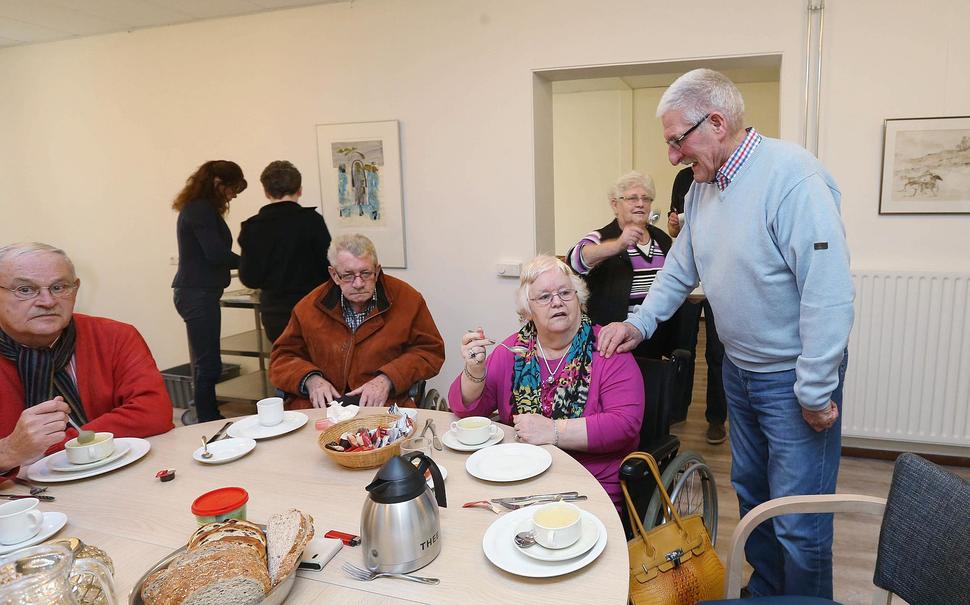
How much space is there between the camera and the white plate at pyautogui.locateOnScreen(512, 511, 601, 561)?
1.09 meters

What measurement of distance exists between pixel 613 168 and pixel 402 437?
6.48 meters

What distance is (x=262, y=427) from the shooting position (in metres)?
1.83

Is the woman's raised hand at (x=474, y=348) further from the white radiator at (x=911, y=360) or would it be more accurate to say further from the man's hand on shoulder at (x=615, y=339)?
the white radiator at (x=911, y=360)

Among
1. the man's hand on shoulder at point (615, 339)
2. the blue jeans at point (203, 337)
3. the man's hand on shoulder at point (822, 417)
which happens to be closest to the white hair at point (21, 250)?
the man's hand on shoulder at point (615, 339)

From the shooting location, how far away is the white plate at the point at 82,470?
153 centimetres

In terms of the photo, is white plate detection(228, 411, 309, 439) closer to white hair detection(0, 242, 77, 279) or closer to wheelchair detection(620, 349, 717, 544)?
white hair detection(0, 242, 77, 279)

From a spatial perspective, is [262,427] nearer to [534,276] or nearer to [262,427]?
[262,427]

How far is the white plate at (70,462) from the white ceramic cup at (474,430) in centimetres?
90

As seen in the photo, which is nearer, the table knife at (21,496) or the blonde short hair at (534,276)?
the table knife at (21,496)

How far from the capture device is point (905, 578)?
3.80 feet

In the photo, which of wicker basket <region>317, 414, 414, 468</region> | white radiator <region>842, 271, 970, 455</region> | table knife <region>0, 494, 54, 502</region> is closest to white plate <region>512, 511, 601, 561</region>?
wicker basket <region>317, 414, 414, 468</region>

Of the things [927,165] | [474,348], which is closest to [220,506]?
[474,348]

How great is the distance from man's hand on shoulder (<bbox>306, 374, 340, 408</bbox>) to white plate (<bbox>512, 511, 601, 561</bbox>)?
1298 millimetres

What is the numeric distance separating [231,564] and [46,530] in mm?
592
